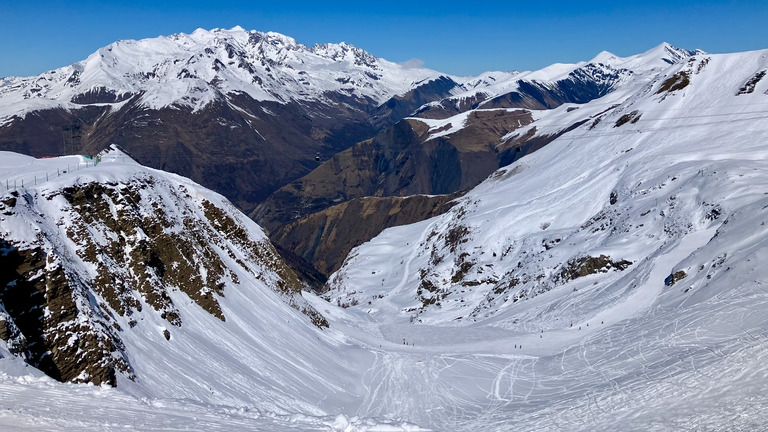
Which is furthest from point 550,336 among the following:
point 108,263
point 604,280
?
point 108,263

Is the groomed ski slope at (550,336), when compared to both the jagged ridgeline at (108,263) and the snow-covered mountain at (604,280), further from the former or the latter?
the jagged ridgeline at (108,263)

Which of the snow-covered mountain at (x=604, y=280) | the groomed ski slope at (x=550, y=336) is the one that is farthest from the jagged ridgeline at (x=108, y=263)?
the snow-covered mountain at (x=604, y=280)

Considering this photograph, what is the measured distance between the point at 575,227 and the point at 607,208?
4.91m

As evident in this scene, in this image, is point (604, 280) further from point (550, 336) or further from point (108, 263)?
point (108, 263)

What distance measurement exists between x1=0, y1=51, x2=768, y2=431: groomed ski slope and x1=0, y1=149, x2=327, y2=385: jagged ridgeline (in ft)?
6.28

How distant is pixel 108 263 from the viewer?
34125 mm

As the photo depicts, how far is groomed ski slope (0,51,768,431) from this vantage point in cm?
2361

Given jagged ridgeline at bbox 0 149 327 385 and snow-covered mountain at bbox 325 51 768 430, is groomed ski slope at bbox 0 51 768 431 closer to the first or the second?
snow-covered mountain at bbox 325 51 768 430

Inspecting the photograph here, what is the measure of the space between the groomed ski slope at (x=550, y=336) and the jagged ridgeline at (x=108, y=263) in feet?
6.28

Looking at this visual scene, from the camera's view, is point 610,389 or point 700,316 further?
point 700,316

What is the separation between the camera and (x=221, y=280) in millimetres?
43281

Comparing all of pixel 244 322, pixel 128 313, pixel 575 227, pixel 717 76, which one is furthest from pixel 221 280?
pixel 717 76

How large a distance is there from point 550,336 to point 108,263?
3238cm

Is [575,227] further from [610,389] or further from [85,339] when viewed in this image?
[85,339]
